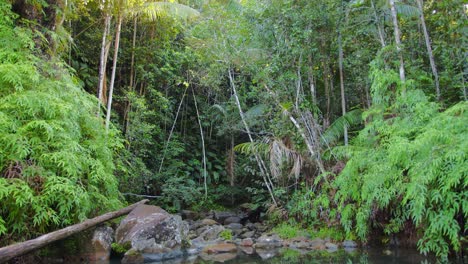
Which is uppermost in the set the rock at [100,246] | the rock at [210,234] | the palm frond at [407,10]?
the palm frond at [407,10]

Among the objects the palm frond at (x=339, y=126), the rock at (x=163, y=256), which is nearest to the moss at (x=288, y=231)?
the palm frond at (x=339, y=126)

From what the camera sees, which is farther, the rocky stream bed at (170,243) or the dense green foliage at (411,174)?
the rocky stream bed at (170,243)

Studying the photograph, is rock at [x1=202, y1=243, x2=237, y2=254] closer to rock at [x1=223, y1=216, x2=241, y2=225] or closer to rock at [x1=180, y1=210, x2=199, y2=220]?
rock at [x1=223, y1=216, x2=241, y2=225]

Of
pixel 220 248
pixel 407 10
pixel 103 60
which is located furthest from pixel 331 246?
pixel 103 60

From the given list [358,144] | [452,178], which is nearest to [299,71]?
[358,144]

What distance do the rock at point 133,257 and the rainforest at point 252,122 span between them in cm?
5

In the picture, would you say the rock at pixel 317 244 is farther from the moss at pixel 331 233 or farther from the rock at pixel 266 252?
the rock at pixel 266 252

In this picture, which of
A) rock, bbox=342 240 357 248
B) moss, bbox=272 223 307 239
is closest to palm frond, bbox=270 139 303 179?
moss, bbox=272 223 307 239

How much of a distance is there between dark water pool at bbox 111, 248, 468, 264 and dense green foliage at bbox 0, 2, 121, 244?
5.00 feet

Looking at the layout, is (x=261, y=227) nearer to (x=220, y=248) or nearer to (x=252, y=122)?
(x=220, y=248)

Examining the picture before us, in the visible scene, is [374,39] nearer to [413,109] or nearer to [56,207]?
[413,109]

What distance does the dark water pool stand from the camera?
5.72m

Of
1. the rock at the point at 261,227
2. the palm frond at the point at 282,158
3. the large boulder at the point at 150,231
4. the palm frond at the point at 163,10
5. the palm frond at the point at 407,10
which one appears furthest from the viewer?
the palm frond at the point at 163,10

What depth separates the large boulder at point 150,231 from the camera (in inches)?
274
